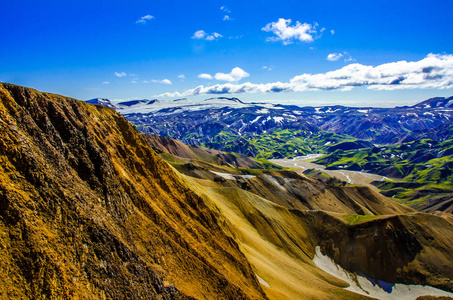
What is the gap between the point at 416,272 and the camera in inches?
3474

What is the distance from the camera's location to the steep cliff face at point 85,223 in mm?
22344

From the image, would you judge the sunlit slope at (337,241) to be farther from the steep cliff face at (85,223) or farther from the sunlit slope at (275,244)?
the steep cliff face at (85,223)

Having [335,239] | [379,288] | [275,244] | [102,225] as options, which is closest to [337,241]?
[335,239]

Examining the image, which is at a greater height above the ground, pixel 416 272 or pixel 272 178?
pixel 272 178

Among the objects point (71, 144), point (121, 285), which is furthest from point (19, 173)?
point (121, 285)

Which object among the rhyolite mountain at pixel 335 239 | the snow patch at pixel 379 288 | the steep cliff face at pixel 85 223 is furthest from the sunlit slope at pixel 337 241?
the steep cliff face at pixel 85 223

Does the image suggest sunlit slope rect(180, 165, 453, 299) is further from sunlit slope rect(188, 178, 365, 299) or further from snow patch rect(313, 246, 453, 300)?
snow patch rect(313, 246, 453, 300)

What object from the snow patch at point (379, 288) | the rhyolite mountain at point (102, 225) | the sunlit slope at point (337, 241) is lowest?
the snow patch at point (379, 288)

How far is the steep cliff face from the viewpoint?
73.3 ft

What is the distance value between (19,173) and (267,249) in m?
67.9

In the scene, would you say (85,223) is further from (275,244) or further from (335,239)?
(335,239)

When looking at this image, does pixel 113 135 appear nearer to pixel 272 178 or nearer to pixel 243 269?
pixel 243 269

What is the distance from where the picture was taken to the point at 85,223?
27.1m

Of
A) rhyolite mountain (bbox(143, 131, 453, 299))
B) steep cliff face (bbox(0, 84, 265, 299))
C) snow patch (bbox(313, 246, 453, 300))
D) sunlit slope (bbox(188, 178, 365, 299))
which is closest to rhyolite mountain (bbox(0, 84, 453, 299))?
steep cliff face (bbox(0, 84, 265, 299))
